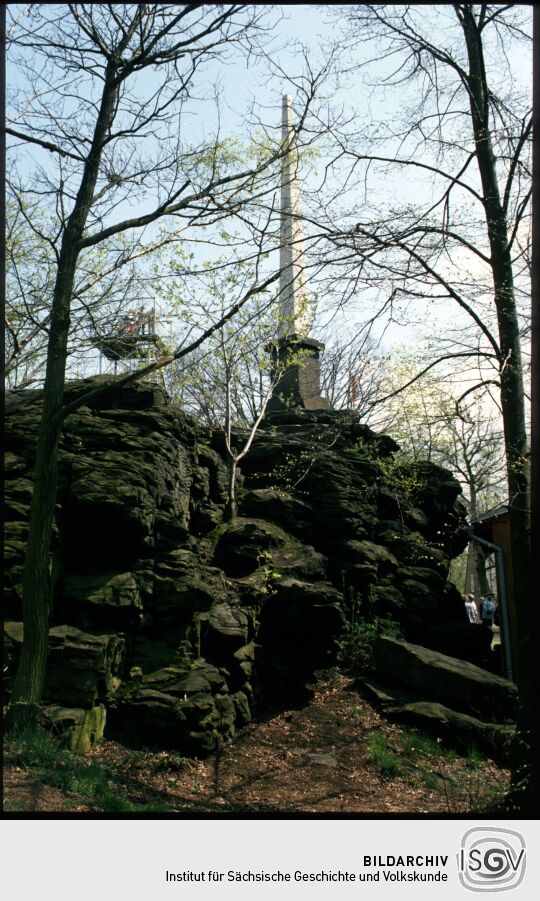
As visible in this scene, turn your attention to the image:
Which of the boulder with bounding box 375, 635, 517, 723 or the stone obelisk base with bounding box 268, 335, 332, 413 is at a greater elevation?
the stone obelisk base with bounding box 268, 335, 332, 413

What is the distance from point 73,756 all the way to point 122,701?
Result: 55.3 inches

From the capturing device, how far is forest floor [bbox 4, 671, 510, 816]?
6559mm

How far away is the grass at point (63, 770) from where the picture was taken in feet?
21.2

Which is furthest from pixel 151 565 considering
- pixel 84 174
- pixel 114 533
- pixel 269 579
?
pixel 84 174

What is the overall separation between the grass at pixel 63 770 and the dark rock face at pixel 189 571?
62 centimetres

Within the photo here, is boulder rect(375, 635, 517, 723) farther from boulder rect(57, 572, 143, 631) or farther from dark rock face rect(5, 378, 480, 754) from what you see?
boulder rect(57, 572, 143, 631)

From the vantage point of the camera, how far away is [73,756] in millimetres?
7340

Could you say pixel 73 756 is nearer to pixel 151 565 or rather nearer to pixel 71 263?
pixel 151 565

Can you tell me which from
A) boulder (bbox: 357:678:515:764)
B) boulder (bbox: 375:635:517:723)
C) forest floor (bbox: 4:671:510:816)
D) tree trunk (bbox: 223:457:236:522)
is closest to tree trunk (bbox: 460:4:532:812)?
forest floor (bbox: 4:671:510:816)

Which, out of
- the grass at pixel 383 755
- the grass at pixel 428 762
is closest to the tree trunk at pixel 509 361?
the grass at pixel 428 762

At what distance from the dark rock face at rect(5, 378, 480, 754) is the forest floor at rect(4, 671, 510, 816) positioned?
43cm

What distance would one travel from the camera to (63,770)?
6.84 meters

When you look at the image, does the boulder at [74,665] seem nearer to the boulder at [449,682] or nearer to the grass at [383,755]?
the grass at [383,755]

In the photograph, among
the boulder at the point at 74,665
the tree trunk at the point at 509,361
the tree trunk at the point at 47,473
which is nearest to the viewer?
the tree trunk at the point at 47,473
